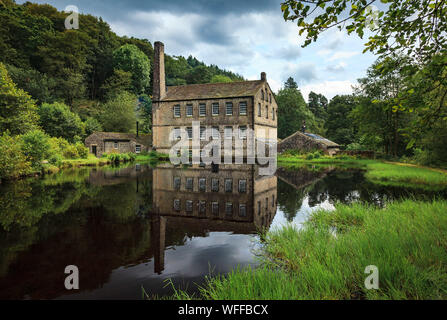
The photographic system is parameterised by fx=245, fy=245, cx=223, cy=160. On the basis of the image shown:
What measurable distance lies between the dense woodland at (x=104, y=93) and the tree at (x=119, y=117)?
0.17m

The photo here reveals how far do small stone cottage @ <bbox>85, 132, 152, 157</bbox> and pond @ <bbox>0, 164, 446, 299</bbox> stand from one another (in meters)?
24.2

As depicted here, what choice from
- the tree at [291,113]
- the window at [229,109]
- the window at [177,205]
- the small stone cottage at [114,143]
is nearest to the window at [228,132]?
the window at [229,109]

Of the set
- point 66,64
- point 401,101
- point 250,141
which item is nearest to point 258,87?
point 250,141

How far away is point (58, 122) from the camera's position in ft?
110

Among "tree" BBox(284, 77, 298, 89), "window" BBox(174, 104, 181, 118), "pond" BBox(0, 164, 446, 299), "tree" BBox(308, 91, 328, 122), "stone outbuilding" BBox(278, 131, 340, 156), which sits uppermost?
"tree" BBox(284, 77, 298, 89)

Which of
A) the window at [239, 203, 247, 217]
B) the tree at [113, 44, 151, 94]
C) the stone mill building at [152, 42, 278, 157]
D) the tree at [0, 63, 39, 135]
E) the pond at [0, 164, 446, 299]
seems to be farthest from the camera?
the tree at [113, 44, 151, 94]

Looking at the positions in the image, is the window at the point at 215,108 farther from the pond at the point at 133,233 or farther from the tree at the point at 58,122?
the pond at the point at 133,233

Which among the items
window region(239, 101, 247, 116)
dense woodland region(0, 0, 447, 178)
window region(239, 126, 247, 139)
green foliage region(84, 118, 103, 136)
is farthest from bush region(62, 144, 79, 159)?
window region(239, 101, 247, 116)

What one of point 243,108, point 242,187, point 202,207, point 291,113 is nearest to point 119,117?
point 243,108

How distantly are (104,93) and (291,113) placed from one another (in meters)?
43.8

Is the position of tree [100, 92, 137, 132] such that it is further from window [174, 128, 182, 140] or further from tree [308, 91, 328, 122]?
tree [308, 91, 328, 122]

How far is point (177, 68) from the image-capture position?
3086 inches

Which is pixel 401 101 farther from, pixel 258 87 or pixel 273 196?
pixel 258 87

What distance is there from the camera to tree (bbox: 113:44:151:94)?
56.6 meters
